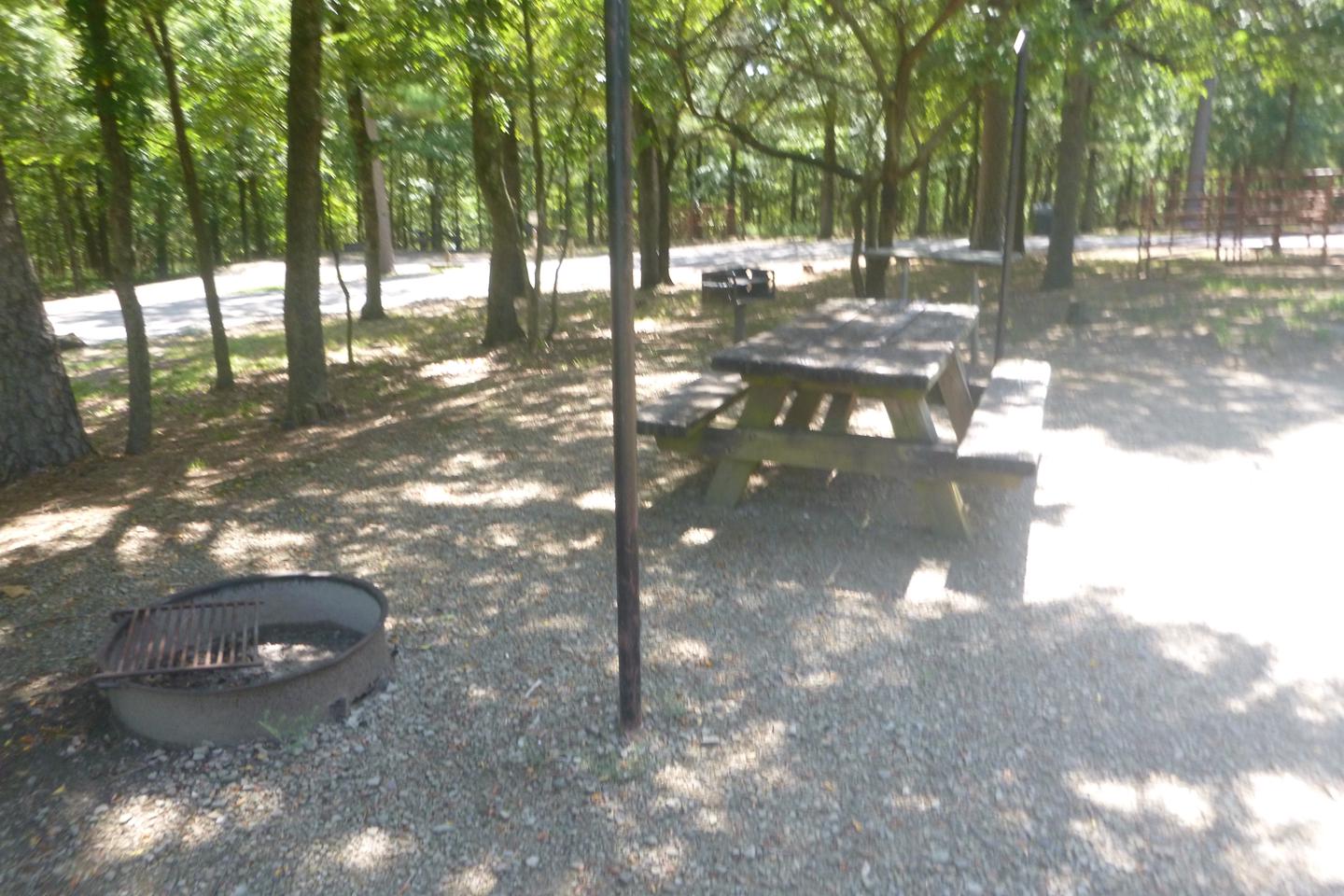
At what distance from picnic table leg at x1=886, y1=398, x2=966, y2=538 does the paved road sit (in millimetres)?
9247

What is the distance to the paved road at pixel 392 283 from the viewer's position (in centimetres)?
1708

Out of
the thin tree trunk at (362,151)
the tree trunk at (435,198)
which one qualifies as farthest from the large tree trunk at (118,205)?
the tree trunk at (435,198)

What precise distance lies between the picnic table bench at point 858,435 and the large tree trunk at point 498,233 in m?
5.64

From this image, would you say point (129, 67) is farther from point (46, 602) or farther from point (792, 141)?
point (792, 141)

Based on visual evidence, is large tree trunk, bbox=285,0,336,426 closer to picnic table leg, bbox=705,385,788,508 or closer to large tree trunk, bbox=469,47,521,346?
large tree trunk, bbox=469,47,521,346

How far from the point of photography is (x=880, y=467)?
4922 millimetres

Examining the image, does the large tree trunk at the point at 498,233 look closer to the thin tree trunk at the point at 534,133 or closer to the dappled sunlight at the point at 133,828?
the thin tree trunk at the point at 534,133

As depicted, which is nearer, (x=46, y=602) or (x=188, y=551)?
(x=46, y=602)

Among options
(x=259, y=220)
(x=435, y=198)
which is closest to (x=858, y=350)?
(x=259, y=220)

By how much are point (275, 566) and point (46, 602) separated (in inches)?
34.9

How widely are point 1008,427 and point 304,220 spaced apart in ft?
16.7

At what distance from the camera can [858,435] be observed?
211 inches

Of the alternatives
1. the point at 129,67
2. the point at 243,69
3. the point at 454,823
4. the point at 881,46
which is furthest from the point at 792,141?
the point at 454,823

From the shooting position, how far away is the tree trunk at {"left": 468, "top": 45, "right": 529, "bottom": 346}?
10.8 metres
